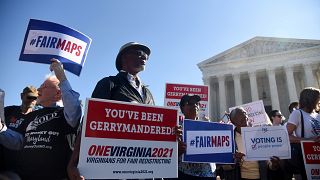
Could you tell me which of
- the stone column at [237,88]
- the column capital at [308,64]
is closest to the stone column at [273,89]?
the column capital at [308,64]

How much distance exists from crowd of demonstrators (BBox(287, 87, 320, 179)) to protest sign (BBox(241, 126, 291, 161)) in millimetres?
393

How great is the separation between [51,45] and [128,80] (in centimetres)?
96

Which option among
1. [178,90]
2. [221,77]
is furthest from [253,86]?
[178,90]

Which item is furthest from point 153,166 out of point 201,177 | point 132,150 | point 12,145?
point 12,145

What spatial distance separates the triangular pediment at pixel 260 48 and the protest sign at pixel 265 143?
40.5 meters

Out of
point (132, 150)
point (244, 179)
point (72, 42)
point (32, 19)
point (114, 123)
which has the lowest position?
point (244, 179)

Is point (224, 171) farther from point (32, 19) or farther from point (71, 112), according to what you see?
point (32, 19)

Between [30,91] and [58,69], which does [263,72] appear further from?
A: [58,69]

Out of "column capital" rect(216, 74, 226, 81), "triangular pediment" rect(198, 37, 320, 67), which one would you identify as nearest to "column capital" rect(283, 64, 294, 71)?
"triangular pediment" rect(198, 37, 320, 67)

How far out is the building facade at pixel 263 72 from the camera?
39031mm

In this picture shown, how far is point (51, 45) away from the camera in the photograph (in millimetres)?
3070

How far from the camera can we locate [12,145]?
8.76 ft

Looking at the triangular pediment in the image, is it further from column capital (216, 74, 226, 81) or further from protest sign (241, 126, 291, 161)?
protest sign (241, 126, 291, 161)

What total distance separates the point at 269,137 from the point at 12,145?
131 inches
